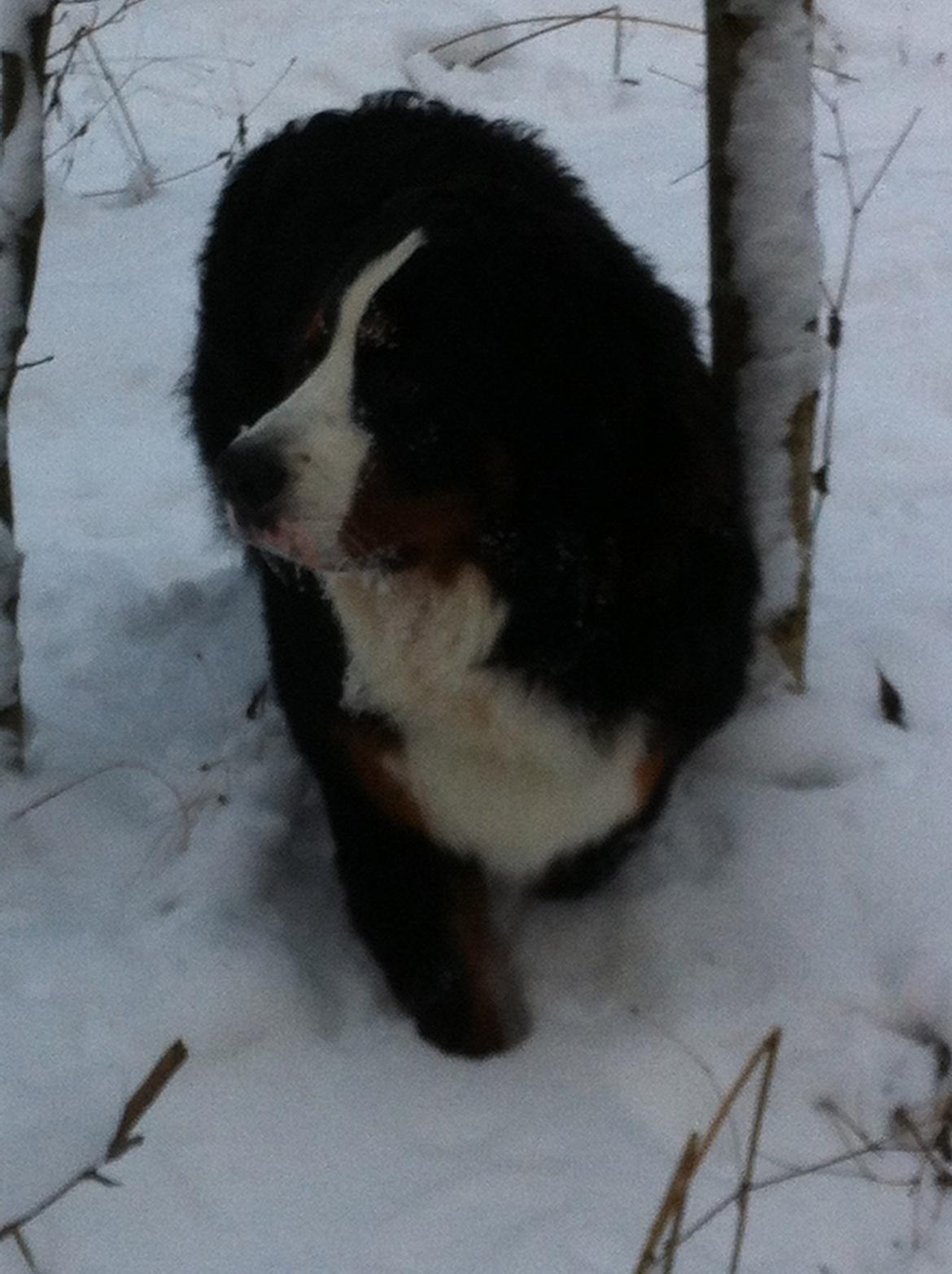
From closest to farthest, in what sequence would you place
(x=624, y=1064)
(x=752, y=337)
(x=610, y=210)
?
(x=624, y=1064)
(x=752, y=337)
(x=610, y=210)

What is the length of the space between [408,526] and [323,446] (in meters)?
0.15

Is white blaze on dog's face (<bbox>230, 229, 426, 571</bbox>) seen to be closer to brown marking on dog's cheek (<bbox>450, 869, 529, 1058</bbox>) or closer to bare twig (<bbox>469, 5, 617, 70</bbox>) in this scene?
brown marking on dog's cheek (<bbox>450, 869, 529, 1058</bbox>)

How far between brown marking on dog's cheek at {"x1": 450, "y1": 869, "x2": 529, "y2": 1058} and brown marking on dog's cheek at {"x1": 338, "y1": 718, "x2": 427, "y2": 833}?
0.19m

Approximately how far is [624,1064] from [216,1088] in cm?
60

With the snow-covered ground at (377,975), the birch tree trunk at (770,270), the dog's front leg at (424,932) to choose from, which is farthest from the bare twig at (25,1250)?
the birch tree trunk at (770,270)

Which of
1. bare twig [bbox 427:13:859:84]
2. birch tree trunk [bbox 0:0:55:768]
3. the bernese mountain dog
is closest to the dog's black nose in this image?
the bernese mountain dog

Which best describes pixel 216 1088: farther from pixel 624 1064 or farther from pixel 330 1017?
pixel 624 1064

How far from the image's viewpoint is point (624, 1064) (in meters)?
2.25

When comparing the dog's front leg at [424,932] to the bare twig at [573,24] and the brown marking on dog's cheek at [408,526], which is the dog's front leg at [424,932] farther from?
the bare twig at [573,24]

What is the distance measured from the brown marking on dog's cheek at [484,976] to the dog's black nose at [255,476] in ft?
2.65

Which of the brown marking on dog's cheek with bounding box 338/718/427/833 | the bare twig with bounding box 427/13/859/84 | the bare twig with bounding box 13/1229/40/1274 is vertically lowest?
the bare twig with bounding box 13/1229/40/1274

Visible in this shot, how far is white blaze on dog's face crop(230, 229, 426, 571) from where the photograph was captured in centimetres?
185

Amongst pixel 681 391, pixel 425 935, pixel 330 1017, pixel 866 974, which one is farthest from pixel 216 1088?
pixel 681 391

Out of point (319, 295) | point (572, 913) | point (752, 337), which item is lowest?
point (572, 913)
